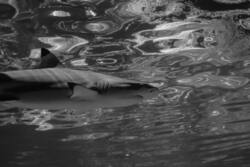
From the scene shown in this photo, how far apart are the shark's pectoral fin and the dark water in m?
5.04

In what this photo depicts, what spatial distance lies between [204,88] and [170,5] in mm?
8160

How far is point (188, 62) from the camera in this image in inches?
476

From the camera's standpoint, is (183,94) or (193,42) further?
(183,94)

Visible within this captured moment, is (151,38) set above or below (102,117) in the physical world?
above

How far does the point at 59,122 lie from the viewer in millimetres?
19156

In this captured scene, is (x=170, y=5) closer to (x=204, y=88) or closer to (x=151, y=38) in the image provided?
(x=151, y=38)

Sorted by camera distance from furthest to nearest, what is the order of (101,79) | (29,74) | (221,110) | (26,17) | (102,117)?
(221,110) → (102,117) → (26,17) → (101,79) → (29,74)

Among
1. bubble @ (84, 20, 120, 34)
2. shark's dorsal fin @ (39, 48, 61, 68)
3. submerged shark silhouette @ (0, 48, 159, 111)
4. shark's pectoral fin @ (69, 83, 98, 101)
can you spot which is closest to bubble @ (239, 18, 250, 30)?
bubble @ (84, 20, 120, 34)

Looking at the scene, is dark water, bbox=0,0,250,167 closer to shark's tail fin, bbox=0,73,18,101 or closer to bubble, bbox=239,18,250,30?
bubble, bbox=239,18,250,30

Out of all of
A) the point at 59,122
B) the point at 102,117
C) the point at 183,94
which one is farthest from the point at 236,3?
the point at 59,122

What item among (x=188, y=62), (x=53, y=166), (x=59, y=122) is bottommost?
(x=53, y=166)

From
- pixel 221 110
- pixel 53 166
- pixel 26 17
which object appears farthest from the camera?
pixel 53 166

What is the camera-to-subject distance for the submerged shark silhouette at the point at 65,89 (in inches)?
107

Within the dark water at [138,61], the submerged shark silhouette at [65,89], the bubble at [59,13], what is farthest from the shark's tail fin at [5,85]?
the bubble at [59,13]
